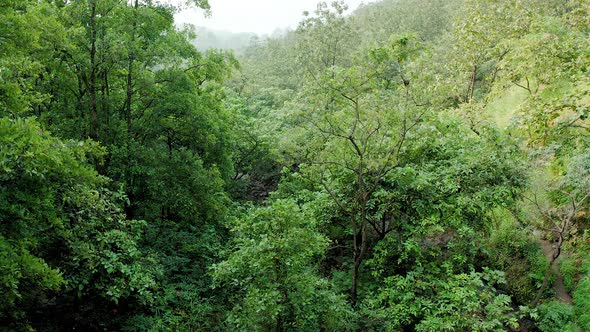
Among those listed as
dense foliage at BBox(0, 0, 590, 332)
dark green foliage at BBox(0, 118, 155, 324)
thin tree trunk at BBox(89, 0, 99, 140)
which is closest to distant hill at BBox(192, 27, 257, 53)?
dense foliage at BBox(0, 0, 590, 332)

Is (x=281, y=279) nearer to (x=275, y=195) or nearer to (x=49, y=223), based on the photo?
(x=49, y=223)

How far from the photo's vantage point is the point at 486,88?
80.7ft

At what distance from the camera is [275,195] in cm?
1412

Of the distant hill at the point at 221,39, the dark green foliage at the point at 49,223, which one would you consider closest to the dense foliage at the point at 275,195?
the dark green foliage at the point at 49,223

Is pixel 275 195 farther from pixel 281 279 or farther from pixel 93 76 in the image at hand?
pixel 93 76

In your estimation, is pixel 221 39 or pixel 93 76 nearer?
pixel 93 76

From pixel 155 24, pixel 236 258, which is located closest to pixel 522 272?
pixel 236 258

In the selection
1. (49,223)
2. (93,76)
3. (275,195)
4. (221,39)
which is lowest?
(275,195)

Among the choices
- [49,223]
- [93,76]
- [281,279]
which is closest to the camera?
[49,223]

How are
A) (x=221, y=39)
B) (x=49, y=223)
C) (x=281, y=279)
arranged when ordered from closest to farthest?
(x=49, y=223) < (x=281, y=279) < (x=221, y=39)

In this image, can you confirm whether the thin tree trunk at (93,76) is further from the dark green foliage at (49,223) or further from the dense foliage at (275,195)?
the dark green foliage at (49,223)

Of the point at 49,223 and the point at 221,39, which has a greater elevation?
the point at 221,39

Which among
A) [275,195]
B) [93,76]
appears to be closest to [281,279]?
[275,195]

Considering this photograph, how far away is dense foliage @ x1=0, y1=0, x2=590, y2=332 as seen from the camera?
7.06 m
